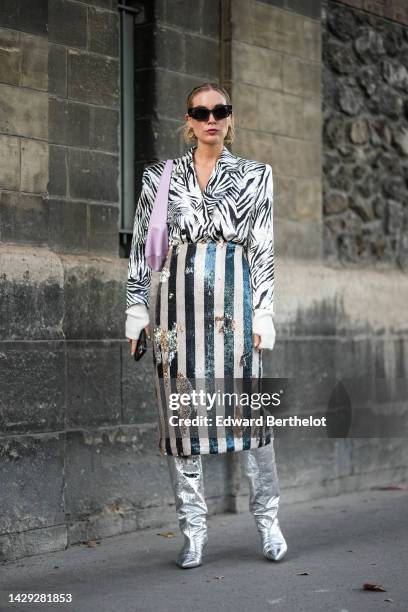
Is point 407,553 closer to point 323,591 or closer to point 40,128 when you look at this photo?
point 323,591

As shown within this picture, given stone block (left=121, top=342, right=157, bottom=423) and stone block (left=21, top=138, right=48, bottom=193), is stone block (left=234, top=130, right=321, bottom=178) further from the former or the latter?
stone block (left=21, top=138, right=48, bottom=193)

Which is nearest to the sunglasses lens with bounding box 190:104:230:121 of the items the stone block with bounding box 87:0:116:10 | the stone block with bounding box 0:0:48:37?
the stone block with bounding box 0:0:48:37

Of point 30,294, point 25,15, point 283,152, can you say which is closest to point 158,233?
point 30,294

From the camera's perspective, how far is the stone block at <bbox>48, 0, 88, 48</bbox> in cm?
687

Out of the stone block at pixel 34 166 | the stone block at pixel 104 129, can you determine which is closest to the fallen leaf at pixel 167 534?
the stone block at pixel 34 166

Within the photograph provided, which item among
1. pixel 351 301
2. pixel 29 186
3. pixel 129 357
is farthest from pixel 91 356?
pixel 351 301

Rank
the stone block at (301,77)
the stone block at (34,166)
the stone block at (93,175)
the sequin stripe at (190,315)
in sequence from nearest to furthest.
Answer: the sequin stripe at (190,315), the stone block at (34,166), the stone block at (93,175), the stone block at (301,77)

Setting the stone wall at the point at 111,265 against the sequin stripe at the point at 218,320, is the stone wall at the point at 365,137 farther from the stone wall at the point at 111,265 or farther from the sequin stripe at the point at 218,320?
the sequin stripe at the point at 218,320

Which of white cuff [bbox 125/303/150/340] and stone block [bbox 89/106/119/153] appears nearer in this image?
white cuff [bbox 125/303/150/340]

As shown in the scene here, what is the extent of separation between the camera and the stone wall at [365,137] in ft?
29.0

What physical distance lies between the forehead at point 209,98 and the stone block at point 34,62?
1015mm

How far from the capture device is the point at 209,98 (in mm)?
5918

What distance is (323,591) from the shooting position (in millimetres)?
5520

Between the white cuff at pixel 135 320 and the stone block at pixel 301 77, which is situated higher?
the stone block at pixel 301 77
